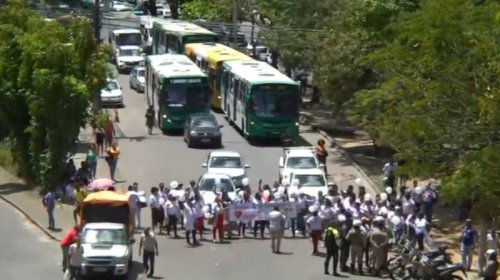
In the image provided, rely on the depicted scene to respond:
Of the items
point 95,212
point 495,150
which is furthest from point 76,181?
point 495,150

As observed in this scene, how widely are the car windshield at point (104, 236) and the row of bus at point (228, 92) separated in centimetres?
2051

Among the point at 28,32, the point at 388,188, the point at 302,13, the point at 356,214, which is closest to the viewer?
the point at 356,214

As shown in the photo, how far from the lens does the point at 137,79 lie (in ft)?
219

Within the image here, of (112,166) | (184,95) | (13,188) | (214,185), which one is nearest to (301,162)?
(214,185)

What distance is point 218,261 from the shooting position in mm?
33469

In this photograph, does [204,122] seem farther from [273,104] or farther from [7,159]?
[7,159]

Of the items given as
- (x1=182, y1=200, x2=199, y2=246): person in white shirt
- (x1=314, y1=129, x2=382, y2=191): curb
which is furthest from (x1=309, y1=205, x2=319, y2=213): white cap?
(x1=314, y1=129, x2=382, y2=191): curb

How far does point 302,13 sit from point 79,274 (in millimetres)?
32138

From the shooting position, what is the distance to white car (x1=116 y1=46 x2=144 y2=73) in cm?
7419

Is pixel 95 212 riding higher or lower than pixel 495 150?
lower

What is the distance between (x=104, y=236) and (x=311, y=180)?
10.2 metres

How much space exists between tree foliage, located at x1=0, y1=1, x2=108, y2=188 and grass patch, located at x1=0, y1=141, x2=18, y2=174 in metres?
1.79

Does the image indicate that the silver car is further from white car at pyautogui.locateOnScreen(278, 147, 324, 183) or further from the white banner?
the white banner

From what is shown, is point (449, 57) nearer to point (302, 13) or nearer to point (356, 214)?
point (356, 214)
